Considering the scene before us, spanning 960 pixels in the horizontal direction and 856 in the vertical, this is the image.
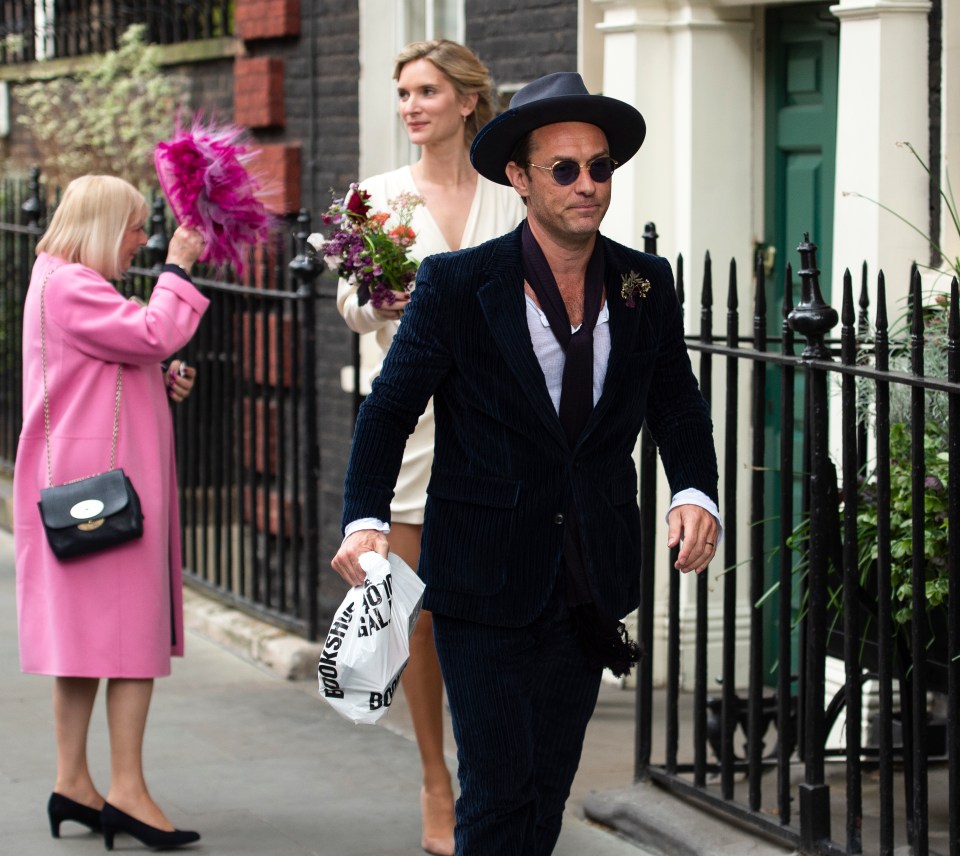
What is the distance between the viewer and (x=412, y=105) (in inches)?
205

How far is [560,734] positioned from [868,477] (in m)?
1.40

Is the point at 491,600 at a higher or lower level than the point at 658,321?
lower

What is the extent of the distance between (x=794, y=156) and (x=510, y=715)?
3.37 meters

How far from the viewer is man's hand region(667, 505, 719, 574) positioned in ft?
12.4

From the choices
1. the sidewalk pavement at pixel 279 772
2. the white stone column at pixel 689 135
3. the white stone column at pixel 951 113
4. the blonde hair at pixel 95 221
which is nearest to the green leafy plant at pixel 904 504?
the white stone column at pixel 951 113

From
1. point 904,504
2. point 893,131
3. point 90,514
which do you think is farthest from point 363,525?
point 893,131

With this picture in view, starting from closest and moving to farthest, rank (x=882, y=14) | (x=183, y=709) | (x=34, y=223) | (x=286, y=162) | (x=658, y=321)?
1. (x=658, y=321)
2. (x=882, y=14)
3. (x=183, y=709)
4. (x=286, y=162)
5. (x=34, y=223)

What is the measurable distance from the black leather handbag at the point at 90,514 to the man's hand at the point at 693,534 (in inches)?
69.7

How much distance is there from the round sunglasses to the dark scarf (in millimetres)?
180

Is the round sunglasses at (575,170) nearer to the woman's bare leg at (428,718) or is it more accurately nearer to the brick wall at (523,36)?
the woman's bare leg at (428,718)

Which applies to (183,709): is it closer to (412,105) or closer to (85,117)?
(412,105)

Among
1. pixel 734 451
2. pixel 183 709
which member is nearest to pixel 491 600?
pixel 734 451

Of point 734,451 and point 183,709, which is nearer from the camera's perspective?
point 734,451

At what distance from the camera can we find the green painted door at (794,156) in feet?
20.8
